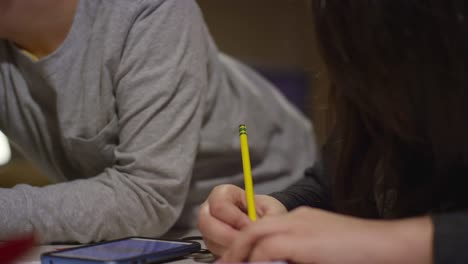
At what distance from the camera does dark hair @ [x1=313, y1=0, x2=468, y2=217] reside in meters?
0.48

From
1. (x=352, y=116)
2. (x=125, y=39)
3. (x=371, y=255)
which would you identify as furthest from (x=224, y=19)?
(x=371, y=255)

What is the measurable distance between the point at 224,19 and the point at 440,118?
6.28ft

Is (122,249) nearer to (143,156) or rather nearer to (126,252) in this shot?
(126,252)

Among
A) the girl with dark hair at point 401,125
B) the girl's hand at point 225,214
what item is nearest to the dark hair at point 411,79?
the girl with dark hair at point 401,125

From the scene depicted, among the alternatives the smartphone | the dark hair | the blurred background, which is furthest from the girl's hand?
the blurred background

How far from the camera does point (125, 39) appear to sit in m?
0.83

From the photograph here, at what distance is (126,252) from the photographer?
0.60m

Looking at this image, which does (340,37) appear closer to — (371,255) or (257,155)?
(371,255)

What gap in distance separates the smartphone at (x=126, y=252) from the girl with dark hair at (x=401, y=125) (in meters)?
0.11

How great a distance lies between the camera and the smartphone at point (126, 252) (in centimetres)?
56

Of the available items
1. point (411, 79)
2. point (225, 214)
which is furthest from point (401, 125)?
point (225, 214)

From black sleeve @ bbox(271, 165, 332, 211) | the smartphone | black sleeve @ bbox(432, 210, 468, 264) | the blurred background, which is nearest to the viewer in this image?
black sleeve @ bbox(432, 210, 468, 264)

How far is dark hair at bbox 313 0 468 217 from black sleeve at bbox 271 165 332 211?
0.16 metres

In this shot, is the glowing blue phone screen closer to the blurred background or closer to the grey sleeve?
the grey sleeve
